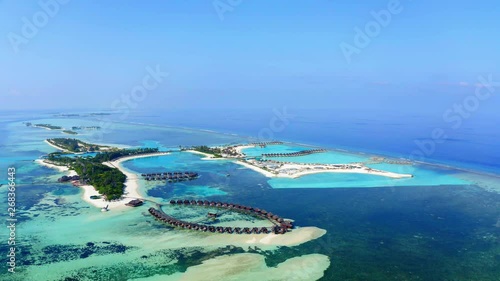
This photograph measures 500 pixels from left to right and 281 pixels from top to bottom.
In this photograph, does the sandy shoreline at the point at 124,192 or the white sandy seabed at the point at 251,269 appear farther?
the sandy shoreline at the point at 124,192

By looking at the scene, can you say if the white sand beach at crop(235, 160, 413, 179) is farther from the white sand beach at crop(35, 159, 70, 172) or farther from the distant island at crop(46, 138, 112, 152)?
the distant island at crop(46, 138, 112, 152)

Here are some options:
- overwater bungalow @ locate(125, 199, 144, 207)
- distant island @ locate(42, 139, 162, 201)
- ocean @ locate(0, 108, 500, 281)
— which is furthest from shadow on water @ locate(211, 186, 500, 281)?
distant island @ locate(42, 139, 162, 201)

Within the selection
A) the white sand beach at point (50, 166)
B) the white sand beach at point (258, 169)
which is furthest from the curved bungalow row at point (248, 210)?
the white sand beach at point (50, 166)

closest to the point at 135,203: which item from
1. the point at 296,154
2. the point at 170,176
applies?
the point at 170,176

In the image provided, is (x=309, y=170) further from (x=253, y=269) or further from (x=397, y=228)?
(x=253, y=269)

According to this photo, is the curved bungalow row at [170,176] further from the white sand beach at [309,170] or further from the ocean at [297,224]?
the white sand beach at [309,170]

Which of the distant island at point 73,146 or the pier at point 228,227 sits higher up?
the pier at point 228,227

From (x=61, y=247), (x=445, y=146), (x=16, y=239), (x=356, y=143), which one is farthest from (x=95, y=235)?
(x=445, y=146)
